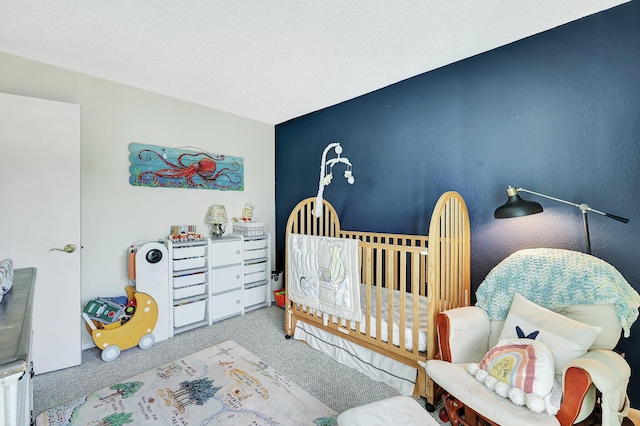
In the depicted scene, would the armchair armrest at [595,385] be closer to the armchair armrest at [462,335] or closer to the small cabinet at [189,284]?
the armchair armrest at [462,335]

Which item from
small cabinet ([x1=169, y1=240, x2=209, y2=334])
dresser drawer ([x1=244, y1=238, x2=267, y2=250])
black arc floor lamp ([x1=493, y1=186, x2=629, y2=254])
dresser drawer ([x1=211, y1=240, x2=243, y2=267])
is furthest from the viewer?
dresser drawer ([x1=244, y1=238, x2=267, y2=250])

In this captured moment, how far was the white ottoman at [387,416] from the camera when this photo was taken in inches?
45.8

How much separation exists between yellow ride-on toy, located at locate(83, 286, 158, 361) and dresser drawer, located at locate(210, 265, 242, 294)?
1.92 feet

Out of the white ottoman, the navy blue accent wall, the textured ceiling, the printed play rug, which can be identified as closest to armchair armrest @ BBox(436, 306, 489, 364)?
the white ottoman

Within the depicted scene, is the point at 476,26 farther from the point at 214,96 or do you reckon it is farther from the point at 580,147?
the point at 214,96

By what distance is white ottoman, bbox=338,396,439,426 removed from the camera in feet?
3.82

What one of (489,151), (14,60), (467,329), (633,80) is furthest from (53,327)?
(633,80)

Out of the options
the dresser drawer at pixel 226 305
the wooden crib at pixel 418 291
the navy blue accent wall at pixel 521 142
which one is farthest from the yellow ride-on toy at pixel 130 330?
the navy blue accent wall at pixel 521 142

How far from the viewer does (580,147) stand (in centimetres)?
182

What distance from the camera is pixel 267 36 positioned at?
1.93 metres

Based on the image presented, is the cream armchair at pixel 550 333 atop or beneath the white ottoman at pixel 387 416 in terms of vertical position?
atop

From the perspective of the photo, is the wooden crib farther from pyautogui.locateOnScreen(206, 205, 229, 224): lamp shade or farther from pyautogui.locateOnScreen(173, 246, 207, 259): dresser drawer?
pyautogui.locateOnScreen(206, 205, 229, 224): lamp shade

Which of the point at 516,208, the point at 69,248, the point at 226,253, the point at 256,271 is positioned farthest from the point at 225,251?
the point at 516,208

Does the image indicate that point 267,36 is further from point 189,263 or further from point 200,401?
point 200,401
